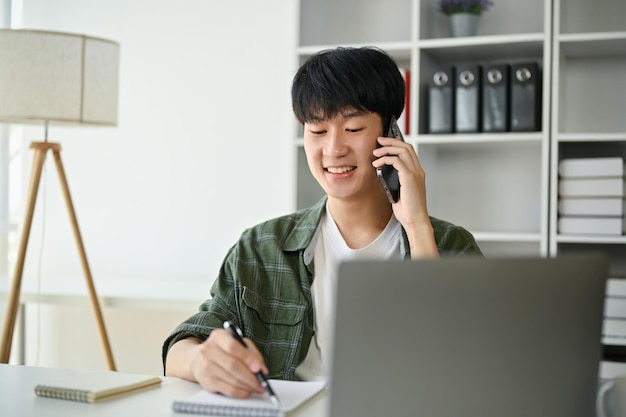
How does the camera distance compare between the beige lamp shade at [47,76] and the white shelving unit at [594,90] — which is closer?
the beige lamp shade at [47,76]

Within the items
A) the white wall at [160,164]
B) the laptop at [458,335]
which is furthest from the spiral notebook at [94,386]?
the white wall at [160,164]

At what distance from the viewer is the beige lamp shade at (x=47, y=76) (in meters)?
2.63

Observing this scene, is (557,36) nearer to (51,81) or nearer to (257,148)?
(257,148)

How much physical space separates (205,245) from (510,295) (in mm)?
2747

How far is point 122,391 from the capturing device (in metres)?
1.29

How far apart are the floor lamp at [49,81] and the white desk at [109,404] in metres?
1.43

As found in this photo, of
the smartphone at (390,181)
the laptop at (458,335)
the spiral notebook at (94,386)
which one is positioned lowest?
the spiral notebook at (94,386)

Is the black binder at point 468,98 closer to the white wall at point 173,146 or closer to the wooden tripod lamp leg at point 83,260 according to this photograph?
the white wall at point 173,146

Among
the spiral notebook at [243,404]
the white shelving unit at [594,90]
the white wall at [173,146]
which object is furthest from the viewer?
the white wall at [173,146]

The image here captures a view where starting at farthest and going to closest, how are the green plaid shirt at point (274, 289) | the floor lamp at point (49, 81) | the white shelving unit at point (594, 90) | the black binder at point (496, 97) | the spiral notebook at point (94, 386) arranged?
the white shelving unit at point (594, 90)
the black binder at point (496, 97)
the floor lamp at point (49, 81)
the green plaid shirt at point (274, 289)
the spiral notebook at point (94, 386)

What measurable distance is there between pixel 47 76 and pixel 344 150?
132cm

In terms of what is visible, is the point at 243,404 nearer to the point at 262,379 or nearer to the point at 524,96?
the point at 262,379

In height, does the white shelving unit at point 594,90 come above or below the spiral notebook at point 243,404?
above

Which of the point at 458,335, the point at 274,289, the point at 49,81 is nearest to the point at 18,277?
the point at 49,81
